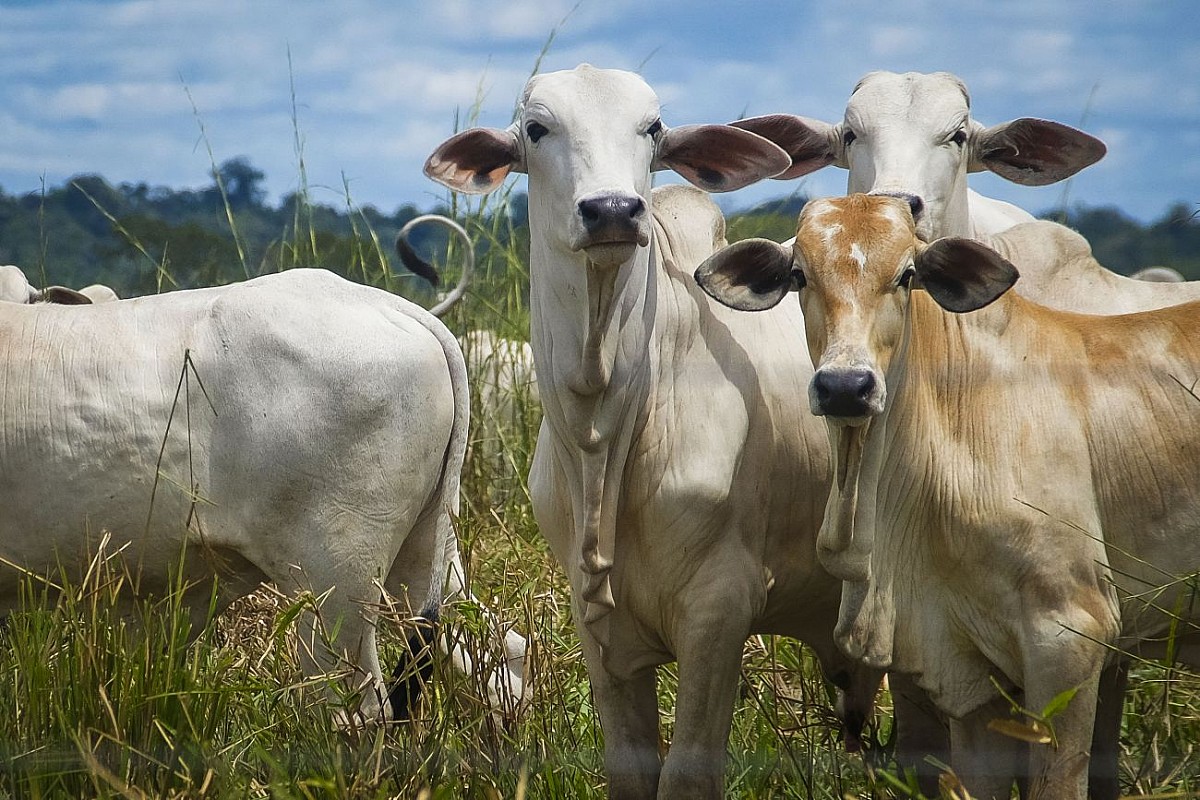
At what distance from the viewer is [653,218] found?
12.3ft

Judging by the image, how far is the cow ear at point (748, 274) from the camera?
10.5 feet

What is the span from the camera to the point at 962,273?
310 centimetres

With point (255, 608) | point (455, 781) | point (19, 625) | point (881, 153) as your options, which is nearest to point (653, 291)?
point (881, 153)

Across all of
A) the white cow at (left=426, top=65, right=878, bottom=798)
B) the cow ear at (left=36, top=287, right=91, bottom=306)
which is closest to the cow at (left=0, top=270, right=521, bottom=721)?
the white cow at (left=426, top=65, right=878, bottom=798)

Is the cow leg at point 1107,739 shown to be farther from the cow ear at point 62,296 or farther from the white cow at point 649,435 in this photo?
the cow ear at point 62,296

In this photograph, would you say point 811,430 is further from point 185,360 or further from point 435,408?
point 185,360

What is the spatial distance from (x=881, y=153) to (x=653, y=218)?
650mm

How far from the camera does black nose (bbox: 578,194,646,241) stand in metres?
3.12

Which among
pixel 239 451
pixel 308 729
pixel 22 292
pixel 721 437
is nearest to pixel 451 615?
pixel 239 451

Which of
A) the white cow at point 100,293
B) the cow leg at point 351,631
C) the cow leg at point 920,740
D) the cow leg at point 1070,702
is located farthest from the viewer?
the white cow at point 100,293

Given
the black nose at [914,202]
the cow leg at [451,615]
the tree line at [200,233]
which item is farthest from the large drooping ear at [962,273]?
the tree line at [200,233]

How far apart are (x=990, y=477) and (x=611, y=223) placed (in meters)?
0.97

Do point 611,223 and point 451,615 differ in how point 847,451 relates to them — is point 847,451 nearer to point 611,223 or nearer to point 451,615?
point 611,223

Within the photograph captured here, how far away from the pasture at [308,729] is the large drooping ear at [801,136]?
4.80 ft
